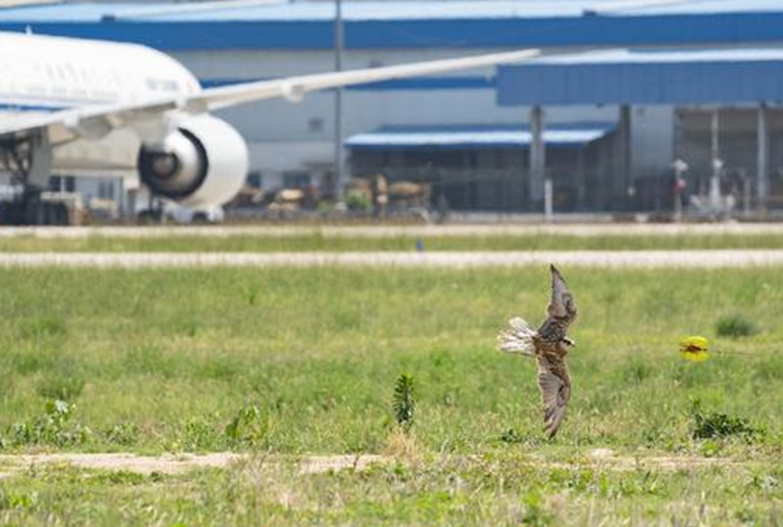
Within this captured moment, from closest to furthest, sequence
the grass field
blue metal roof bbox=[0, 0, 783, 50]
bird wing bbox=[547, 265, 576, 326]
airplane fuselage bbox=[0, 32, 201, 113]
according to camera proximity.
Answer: the grass field → bird wing bbox=[547, 265, 576, 326] → airplane fuselage bbox=[0, 32, 201, 113] → blue metal roof bbox=[0, 0, 783, 50]

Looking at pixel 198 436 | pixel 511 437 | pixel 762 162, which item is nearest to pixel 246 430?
pixel 198 436

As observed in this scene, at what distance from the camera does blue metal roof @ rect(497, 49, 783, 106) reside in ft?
254

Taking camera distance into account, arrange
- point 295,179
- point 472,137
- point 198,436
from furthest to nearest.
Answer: point 295,179 → point 472,137 → point 198,436

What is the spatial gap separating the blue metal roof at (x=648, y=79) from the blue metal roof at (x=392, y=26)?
259cm

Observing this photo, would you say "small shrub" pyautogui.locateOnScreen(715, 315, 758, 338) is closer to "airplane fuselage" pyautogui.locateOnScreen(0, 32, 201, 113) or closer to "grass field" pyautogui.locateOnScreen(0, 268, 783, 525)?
"grass field" pyautogui.locateOnScreen(0, 268, 783, 525)

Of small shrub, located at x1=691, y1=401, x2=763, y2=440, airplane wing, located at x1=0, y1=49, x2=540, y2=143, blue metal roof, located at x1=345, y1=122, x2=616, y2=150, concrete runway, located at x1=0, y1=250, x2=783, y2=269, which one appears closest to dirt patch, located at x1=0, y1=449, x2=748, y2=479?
small shrub, located at x1=691, y1=401, x2=763, y2=440

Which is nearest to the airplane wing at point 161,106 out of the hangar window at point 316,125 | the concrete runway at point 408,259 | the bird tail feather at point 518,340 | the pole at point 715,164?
the concrete runway at point 408,259

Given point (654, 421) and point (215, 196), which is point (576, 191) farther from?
point (654, 421)

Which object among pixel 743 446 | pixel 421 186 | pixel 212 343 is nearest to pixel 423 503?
pixel 743 446

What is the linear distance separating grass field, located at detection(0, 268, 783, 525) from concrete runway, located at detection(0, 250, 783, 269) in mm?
1943

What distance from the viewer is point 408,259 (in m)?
40.9

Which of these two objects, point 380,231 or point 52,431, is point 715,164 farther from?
point 52,431

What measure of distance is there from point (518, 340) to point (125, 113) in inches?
1581

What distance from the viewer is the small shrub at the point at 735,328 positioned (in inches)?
1053
